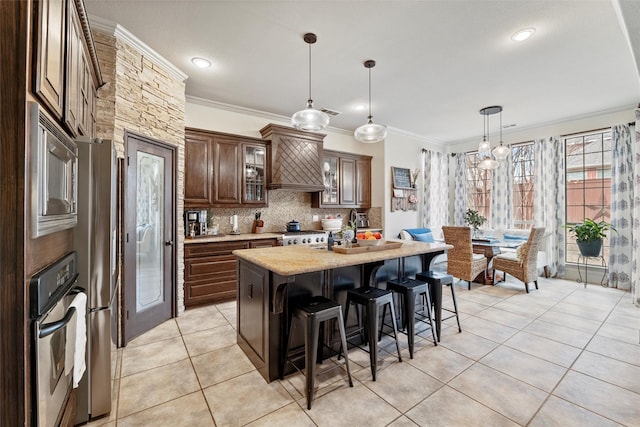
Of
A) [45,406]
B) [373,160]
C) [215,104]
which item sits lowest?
[45,406]

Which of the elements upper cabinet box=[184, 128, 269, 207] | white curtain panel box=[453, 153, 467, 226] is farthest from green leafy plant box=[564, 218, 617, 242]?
upper cabinet box=[184, 128, 269, 207]

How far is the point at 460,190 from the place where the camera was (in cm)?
695

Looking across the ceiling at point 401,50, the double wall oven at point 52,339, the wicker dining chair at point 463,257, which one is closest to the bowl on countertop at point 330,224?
the wicker dining chair at point 463,257

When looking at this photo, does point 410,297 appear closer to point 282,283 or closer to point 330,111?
point 282,283

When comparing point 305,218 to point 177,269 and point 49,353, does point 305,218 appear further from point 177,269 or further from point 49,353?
point 49,353

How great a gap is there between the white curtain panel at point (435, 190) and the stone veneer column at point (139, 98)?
5.25 meters

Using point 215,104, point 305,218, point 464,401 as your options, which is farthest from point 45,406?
point 305,218

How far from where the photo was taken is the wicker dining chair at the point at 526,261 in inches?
173

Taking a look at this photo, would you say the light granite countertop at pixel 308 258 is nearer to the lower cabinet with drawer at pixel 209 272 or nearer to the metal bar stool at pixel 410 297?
the metal bar stool at pixel 410 297

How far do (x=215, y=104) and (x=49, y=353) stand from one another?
13.2 ft

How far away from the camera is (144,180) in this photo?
10.1ft

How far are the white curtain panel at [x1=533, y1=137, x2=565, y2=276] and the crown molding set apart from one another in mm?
6493

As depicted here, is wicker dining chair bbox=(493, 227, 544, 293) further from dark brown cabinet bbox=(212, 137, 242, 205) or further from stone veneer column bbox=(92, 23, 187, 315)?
stone veneer column bbox=(92, 23, 187, 315)

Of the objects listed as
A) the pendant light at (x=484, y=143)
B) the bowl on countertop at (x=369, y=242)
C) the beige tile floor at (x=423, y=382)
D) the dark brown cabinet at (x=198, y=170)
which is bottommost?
the beige tile floor at (x=423, y=382)
